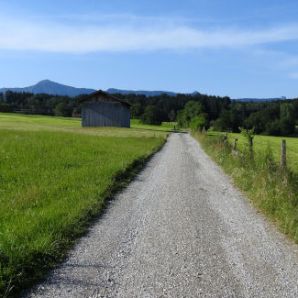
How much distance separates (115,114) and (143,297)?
71.5m

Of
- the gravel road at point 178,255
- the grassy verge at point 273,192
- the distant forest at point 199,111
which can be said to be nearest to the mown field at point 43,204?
the gravel road at point 178,255

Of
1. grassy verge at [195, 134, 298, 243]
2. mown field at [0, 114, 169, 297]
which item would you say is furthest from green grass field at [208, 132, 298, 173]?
mown field at [0, 114, 169, 297]

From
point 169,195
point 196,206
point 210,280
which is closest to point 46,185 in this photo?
point 169,195

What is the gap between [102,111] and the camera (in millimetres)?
76125

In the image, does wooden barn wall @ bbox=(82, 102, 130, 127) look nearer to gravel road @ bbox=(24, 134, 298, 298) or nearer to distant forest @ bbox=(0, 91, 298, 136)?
distant forest @ bbox=(0, 91, 298, 136)

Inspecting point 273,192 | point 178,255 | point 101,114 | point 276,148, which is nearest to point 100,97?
point 101,114

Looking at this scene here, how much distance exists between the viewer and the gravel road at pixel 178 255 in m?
5.63

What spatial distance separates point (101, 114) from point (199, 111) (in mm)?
39828

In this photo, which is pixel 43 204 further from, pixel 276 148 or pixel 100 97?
pixel 100 97

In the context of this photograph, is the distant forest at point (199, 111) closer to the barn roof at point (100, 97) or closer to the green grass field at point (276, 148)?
the barn roof at point (100, 97)

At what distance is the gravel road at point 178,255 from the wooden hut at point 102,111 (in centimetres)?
6481

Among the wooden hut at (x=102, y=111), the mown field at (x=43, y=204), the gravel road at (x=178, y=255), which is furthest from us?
the wooden hut at (x=102, y=111)

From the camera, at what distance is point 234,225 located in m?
9.20

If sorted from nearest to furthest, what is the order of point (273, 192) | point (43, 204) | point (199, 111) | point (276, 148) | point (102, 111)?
point (43, 204) → point (273, 192) → point (276, 148) → point (102, 111) → point (199, 111)
